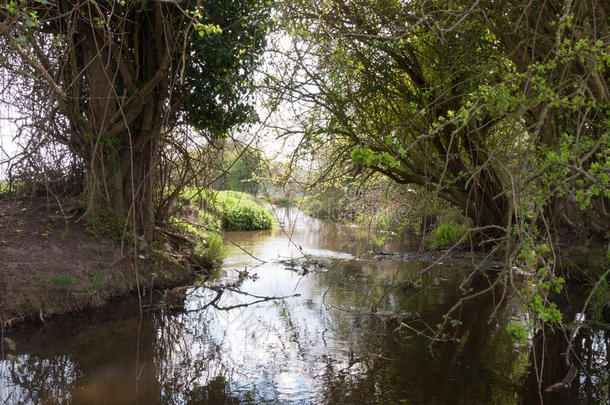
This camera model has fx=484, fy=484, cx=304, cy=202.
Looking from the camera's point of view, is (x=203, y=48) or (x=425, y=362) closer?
(x=425, y=362)

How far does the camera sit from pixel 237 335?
599 cm

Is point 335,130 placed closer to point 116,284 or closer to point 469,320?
point 469,320

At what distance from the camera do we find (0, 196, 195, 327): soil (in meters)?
6.00

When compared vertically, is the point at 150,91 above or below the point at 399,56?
below

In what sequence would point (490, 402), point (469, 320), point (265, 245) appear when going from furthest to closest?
1. point (265, 245)
2. point (469, 320)
3. point (490, 402)

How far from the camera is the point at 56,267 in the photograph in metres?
6.54

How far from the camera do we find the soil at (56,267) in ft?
19.7

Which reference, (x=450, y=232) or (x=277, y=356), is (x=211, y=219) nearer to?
(x=450, y=232)

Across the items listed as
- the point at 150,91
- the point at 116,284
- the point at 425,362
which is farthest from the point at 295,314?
the point at 150,91

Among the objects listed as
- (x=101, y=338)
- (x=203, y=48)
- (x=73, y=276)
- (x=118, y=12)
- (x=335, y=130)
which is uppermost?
(x=118, y=12)

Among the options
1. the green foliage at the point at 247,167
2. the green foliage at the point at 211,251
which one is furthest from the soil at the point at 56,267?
the green foliage at the point at 247,167

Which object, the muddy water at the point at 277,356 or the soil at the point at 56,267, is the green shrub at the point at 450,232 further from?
the soil at the point at 56,267

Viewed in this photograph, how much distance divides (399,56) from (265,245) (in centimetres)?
710

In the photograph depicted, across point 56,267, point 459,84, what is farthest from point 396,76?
point 56,267
